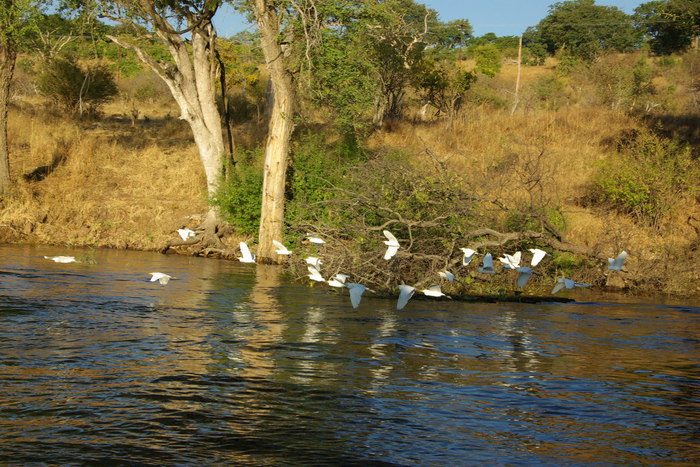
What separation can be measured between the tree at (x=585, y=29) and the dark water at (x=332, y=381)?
49.1 metres

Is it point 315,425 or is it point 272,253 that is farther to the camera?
point 272,253

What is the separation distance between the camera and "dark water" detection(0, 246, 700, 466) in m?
6.43

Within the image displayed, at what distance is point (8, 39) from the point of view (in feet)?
70.7

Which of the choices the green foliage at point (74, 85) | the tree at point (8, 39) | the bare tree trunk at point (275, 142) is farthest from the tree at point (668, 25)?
the green foliage at point (74, 85)

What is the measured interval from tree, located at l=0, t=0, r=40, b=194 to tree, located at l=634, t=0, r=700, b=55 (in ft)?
57.2

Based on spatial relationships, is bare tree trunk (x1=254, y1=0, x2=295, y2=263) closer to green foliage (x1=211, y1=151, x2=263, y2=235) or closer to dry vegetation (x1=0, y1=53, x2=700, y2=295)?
green foliage (x1=211, y1=151, x2=263, y2=235)

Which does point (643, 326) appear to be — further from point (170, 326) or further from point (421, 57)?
point (421, 57)

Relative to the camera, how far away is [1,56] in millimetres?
22266

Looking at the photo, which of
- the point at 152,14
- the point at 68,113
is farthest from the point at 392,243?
the point at 68,113

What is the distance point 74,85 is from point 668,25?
1068 inches

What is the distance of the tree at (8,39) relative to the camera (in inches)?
805

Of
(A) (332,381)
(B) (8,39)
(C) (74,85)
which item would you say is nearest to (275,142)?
(B) (8,39)

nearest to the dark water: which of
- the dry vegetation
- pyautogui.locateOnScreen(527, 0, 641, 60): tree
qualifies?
the dry vegetation

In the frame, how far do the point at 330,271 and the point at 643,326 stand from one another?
525cm
